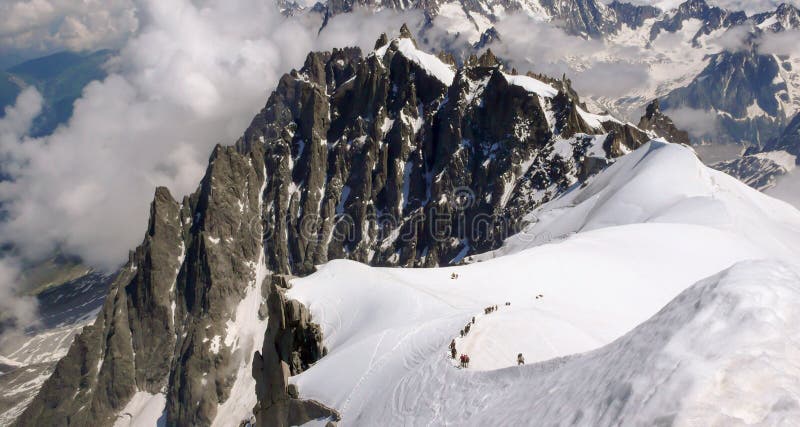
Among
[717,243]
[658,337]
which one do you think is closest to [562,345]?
[658,337]

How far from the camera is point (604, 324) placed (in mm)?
42656

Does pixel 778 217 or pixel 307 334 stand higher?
pixel 307 334

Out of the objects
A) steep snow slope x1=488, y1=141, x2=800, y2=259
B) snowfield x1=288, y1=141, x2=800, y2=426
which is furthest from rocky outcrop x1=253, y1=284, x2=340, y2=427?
steep snow slope x1=488, y1=141, x2=800, y2=259

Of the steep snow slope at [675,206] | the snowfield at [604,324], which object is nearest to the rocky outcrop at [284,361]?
the snowfield at [604,324]

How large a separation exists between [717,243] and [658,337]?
196ft

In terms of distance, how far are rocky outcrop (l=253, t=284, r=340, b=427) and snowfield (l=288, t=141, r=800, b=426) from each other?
132 cm

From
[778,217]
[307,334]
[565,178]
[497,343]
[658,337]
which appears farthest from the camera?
[565,178]

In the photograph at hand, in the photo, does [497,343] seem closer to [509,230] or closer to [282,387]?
[282,387]

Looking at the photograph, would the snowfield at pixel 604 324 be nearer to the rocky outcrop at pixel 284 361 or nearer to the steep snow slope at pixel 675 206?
the steep snow slope at pixel 675 206

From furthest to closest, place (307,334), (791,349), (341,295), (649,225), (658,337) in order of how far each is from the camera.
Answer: (649,225) < (341,295) < (307,334) < (658,337) < (791,349)

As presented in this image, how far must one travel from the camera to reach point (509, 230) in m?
185

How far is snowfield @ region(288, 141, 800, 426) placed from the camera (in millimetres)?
12023

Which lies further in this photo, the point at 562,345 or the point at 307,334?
the point at 307,334

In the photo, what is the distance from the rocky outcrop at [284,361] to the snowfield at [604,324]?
1320mm
